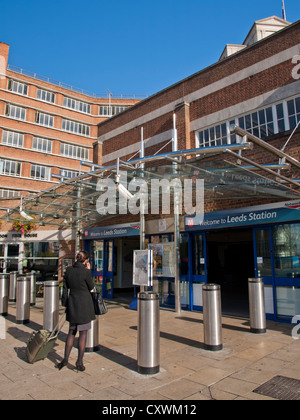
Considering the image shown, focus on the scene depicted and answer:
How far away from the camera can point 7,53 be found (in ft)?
125

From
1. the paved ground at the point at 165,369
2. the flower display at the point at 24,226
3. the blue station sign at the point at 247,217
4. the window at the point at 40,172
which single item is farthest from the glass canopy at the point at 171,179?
the window at the point at 40,172

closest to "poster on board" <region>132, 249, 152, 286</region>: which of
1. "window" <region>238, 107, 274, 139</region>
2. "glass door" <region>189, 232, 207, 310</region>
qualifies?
"glass door" <region>189, 232, 207, 310</region>

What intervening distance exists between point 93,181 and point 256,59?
22.0ft

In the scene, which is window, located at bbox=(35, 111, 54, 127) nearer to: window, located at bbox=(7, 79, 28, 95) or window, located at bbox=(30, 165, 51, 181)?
window, located at bbox=(7, 79, 28, 95)

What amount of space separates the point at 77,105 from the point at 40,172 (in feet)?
39.0

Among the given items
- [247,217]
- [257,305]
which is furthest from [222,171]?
[257,305]

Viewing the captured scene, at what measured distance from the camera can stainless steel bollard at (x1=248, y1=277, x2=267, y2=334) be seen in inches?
278

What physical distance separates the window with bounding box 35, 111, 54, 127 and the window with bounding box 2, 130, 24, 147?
3.26 metres

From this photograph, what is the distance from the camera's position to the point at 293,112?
923 cm

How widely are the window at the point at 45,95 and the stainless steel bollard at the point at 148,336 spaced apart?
39806 mm

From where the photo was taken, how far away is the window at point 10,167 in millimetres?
34503

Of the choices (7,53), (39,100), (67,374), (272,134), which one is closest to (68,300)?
(67,374)
